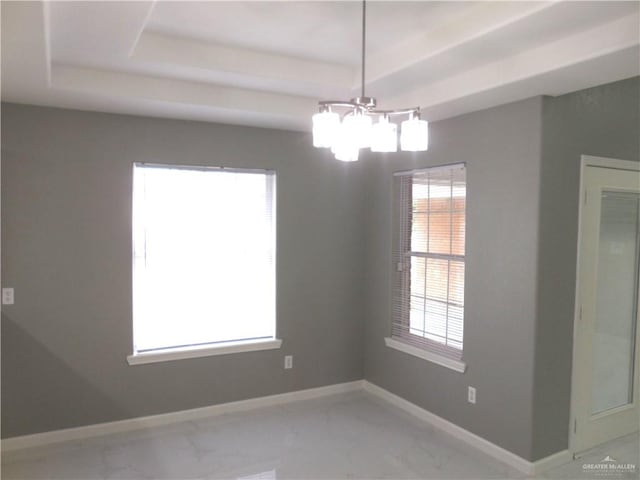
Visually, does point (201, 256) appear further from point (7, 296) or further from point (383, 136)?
point (383, 136)

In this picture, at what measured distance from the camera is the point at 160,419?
12.2ft

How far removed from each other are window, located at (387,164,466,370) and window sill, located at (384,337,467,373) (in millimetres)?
27

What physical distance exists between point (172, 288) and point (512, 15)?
9.53ft

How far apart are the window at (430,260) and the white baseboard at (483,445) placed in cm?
48

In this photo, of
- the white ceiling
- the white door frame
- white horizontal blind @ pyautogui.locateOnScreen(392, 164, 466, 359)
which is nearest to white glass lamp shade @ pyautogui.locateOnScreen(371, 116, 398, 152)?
the white ceiling

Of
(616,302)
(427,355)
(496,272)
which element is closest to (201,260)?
(427,355)

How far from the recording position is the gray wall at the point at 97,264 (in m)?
3.29

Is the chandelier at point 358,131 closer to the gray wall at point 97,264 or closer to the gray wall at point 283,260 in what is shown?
the gray wall at point 283,260

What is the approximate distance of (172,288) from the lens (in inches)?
149

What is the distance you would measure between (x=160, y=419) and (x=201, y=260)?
1242mm

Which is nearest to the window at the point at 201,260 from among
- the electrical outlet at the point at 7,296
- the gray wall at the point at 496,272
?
the electrical outlet at the point at 7,296

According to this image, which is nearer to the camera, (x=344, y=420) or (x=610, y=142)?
(x=610, y=142)

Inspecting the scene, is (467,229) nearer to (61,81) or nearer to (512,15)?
(512,15)

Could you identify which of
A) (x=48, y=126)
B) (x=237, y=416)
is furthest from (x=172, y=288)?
(x=48, y=126)
